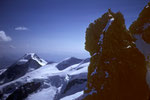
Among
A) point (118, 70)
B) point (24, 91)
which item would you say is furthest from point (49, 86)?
point (118, 70)

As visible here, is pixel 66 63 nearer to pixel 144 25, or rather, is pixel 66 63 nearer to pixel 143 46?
pixel 144 25

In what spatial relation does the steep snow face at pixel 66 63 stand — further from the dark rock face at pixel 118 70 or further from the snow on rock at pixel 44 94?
the dark rock face at pixel 118 70

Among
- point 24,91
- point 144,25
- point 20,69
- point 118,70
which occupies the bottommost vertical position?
point 24,91

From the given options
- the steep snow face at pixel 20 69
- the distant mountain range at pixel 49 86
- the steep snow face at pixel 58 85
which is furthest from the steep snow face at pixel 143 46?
the steep snow face at pixel 20 69

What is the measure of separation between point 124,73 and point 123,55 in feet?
13.3

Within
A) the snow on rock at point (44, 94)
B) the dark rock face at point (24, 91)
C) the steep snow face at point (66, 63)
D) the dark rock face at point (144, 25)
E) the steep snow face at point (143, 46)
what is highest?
the steep snow face at point (66, 63)

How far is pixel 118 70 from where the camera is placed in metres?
20.5

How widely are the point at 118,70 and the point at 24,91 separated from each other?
3501 inches

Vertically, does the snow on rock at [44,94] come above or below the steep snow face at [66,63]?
below

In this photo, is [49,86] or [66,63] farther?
[66,63]

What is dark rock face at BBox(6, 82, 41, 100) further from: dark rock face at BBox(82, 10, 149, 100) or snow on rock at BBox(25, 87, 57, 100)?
dark rock face at BBox(82, 10, 149, 100)

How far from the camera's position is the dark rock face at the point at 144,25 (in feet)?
89.3

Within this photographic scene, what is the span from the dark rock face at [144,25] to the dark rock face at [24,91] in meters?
89.1

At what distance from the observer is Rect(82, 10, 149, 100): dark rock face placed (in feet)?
62.1
